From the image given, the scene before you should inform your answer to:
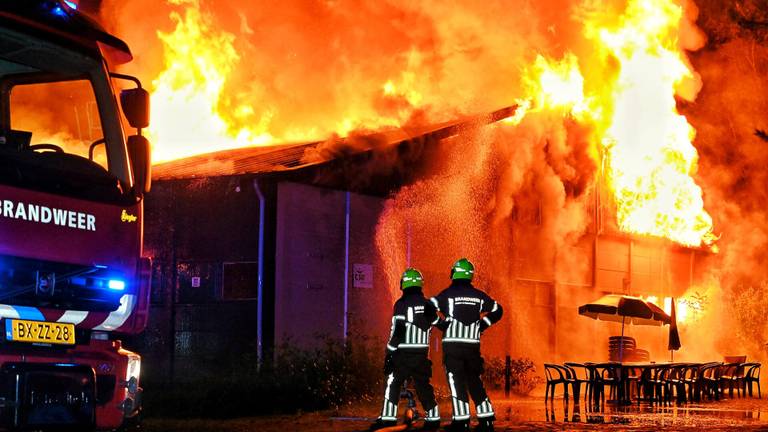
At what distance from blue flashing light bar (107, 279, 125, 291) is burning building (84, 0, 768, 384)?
29.5 feet

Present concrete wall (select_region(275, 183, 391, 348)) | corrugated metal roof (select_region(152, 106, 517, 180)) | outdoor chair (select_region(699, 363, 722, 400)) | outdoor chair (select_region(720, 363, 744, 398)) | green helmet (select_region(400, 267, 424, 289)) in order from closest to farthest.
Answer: green helmet (select_region(400, 267, 424, 289))
concrete wall (select_region(275, 183, 391, 348))
corrugated metal roof (select_region(152, 106, 517, 180))
outdoor chair (select_region(699, 363, 722, 400))
outdoor chair (select_region(720, 363, 744, 398))

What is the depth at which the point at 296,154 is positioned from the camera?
64.7ft

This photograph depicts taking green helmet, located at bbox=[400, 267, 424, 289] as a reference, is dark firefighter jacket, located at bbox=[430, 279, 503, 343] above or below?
below

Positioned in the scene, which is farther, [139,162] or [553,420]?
[553,420]

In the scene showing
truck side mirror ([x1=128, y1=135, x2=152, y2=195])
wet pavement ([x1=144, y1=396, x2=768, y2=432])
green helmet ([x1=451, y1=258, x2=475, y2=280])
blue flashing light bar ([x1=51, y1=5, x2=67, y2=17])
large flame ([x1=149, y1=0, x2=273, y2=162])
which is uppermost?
large flame ([x1=149, y1=0, x2=273, y2=162])

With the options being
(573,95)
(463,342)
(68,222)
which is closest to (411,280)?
(463,342)

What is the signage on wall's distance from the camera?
18.6 meters

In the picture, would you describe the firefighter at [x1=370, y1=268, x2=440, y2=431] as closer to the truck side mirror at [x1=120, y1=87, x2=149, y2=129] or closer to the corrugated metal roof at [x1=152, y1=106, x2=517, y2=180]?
the truck side mirror at [x1=120, y1=87, x2=149, y2=129]

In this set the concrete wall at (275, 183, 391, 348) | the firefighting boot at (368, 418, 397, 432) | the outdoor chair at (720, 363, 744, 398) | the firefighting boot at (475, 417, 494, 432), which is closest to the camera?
the firefighting boot at (475, 417, 494, 432)

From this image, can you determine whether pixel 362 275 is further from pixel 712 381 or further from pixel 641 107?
pixel 641 107

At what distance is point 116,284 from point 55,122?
1313mm

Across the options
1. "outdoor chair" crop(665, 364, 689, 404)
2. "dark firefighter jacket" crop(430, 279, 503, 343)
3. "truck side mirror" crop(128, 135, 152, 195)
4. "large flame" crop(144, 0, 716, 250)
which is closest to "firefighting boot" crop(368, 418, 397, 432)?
Answer: "dark firefighter jacket" crop(430, 279, 503, 343)

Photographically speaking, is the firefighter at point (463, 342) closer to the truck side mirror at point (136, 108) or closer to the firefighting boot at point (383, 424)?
the firefighting boot at point (383, 424)

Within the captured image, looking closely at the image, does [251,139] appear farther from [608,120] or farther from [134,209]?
[134,209]
